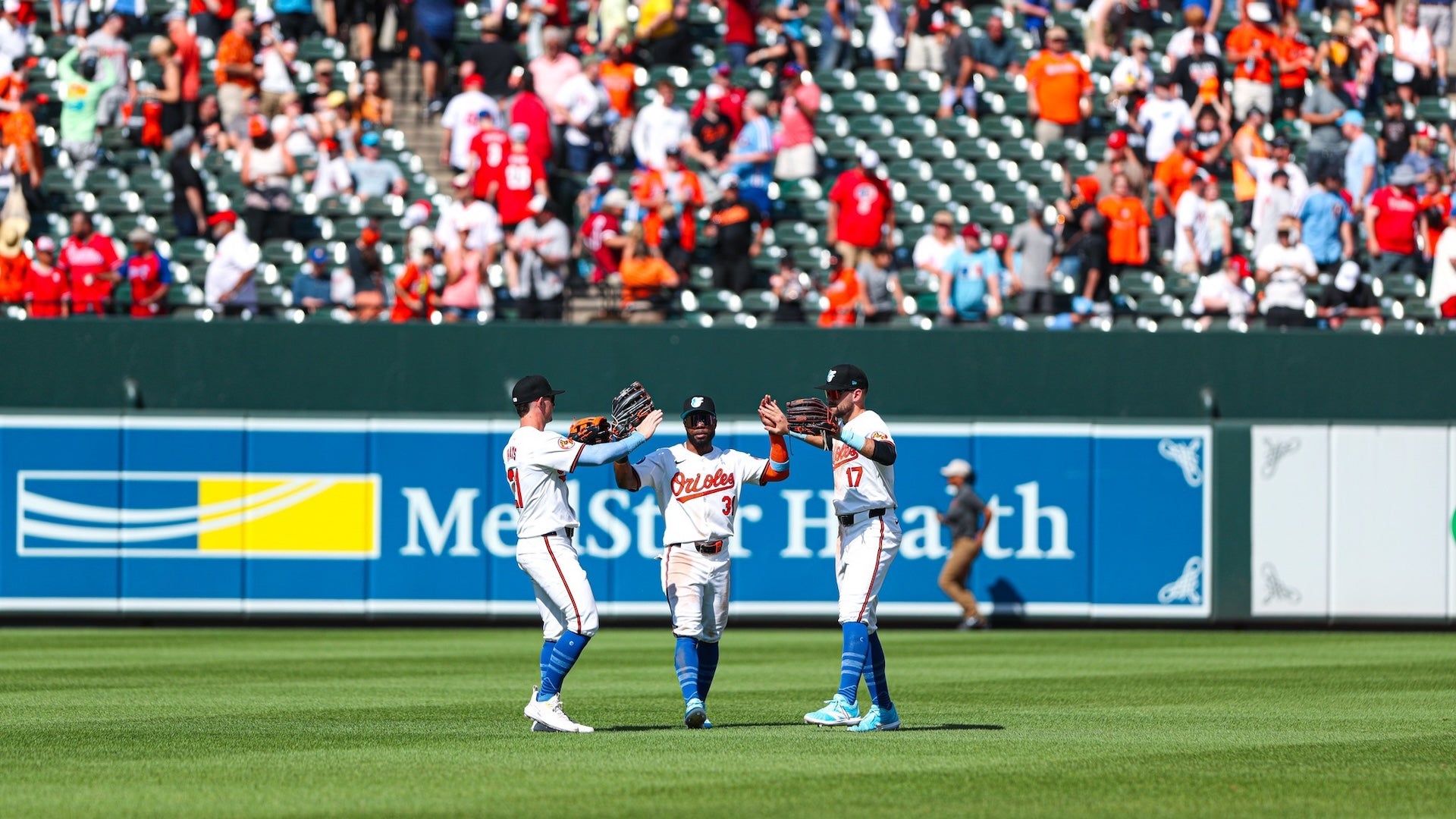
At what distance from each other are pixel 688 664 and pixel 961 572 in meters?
9.57

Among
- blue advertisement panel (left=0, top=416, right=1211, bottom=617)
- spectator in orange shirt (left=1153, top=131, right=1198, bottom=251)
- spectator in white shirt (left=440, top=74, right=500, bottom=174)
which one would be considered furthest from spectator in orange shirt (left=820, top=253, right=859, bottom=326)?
spectator in white shirt (left=440, top=74, right=500, bottom=174)

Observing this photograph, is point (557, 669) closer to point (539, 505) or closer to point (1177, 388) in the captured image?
point (539, 505)

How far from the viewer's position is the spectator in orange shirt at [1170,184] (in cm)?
2169

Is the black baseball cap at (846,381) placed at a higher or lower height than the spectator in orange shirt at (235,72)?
lower

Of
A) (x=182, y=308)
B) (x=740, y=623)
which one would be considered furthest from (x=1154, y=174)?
(x=182, y=308)

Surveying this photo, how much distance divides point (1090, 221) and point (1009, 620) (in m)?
4.21

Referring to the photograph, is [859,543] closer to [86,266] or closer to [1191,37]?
[86,266]

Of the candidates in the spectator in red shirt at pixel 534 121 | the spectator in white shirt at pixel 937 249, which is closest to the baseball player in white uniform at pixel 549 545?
the spectator in white shirt at pixel 937 249

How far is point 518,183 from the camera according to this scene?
829 inches

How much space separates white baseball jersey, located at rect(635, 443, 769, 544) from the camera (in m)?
10.3

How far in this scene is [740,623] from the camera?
20.6 meters

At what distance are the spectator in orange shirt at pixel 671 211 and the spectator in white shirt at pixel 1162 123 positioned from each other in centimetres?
507

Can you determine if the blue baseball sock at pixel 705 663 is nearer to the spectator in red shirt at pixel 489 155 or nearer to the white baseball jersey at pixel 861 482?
the white baseball jersey at pixel 861 482

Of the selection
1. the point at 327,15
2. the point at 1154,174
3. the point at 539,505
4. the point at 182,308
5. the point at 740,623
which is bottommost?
the point at 740,623
